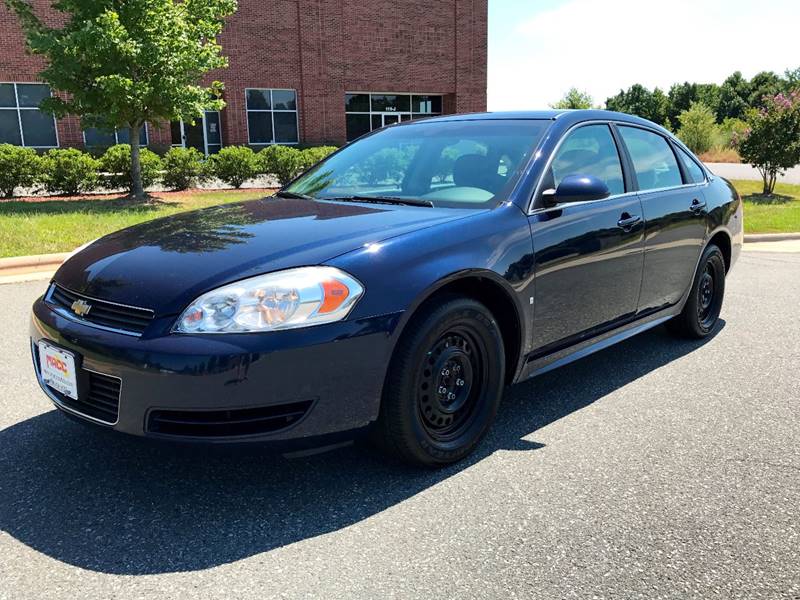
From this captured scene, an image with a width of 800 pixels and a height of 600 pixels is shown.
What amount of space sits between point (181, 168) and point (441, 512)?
54.1 ft

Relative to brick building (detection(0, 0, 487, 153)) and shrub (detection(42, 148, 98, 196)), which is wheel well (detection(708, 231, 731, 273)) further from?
brick building (detection(0, 0, 487, 153))

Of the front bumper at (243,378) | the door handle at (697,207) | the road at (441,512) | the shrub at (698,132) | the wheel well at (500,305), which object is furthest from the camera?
the shrub at (698,132)

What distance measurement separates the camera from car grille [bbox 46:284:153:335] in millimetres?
2746

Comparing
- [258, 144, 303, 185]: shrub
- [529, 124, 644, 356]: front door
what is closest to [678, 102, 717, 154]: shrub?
[258, 144, 303, 185]: shrub

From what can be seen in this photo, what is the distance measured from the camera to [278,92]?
91.2ft

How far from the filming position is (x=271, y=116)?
27.7m

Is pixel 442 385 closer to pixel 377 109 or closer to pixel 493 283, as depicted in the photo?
pixel 493 283

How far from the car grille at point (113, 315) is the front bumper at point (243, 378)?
48 millimetres

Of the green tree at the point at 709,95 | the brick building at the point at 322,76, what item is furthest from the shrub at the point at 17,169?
the green tree at the point at 709,95

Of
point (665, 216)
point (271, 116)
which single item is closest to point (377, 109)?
point (271, 116)

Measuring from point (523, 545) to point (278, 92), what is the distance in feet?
89.3

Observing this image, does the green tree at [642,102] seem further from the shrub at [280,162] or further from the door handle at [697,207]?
the door handle at [697,207]

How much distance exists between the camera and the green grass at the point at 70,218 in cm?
943

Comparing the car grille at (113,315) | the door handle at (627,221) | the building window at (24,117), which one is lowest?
the car grille at (113,315)
